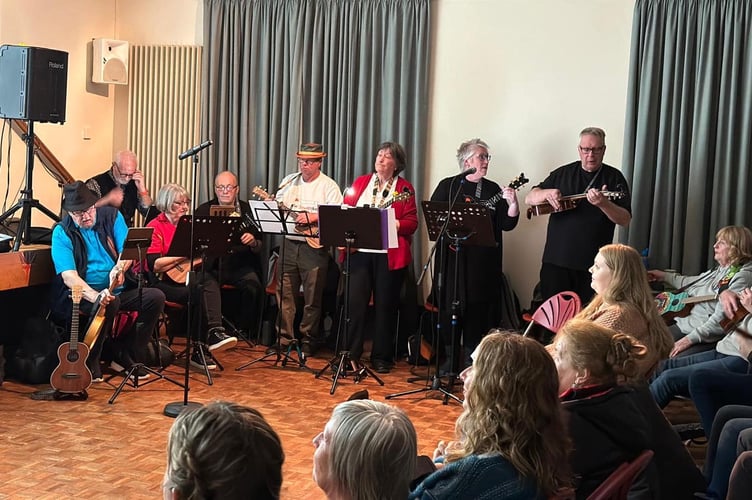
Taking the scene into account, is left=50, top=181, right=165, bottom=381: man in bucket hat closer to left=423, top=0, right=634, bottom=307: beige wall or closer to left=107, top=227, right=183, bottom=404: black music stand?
left=107, top=227, right=183, bottom=404: black music stand

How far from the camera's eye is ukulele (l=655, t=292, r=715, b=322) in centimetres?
517

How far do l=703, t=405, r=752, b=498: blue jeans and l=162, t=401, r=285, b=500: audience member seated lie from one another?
2049 millimetres

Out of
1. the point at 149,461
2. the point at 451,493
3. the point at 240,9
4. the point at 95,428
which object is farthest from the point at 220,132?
the point at 451,493

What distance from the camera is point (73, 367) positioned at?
5.12 m

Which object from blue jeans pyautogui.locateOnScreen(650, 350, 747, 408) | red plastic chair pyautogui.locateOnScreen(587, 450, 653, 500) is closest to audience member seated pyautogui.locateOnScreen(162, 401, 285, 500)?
red plastic chair pyautogui.locateOnScreen(587, 450, 653, 500)

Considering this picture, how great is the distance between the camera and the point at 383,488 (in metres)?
1.89

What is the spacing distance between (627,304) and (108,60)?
503 centimetres

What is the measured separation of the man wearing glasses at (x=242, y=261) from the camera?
6797 millimetres

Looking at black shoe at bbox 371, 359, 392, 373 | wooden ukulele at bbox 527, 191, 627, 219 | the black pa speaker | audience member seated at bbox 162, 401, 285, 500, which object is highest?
the black pa speaker

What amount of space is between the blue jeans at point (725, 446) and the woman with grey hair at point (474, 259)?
2.50 metres

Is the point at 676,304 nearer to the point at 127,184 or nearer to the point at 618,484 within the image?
the point at 618,484

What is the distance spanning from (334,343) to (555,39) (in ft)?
8.83

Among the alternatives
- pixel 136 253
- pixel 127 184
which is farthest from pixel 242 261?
pixel 136 253

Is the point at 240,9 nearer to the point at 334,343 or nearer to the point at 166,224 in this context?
the point at 166,224
